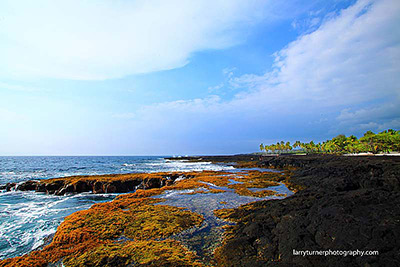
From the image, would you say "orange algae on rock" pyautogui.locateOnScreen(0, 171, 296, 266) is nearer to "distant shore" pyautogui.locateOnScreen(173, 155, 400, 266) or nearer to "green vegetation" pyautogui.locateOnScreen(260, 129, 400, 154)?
"distant shore" pyautogui.locateOnScreen(173, 155, 400, 266)

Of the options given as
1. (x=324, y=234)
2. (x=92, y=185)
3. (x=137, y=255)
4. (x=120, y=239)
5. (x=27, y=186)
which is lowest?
(x=27, y=186)

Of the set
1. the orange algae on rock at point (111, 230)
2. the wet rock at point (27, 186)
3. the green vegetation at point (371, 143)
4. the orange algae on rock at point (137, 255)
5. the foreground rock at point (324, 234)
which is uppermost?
the green vegetation at point (371, 143)

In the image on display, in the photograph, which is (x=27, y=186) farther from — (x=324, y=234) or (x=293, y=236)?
(x=324, y=234)

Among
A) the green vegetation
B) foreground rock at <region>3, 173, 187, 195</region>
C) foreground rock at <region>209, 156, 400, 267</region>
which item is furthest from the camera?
the green vegetation

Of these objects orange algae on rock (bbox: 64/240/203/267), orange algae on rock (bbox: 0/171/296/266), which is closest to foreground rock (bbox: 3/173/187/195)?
orange algae on rock (bbox: 0/171/296/266)

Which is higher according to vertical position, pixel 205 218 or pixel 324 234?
pixel 324 234

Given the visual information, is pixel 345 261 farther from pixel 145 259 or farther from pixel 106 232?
pixel 106 232

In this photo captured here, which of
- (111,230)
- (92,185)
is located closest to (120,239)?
(111,230)

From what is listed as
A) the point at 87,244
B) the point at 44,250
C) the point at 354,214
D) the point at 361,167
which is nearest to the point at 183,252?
the point at 87,244

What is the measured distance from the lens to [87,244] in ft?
30.2

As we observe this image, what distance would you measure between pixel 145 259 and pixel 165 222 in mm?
4371

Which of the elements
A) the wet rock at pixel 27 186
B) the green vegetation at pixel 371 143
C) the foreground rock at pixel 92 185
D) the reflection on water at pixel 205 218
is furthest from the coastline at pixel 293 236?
the green vegetation at pixel 371 143

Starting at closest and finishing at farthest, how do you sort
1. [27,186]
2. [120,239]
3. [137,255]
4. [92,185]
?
[137,255]
[120,239]
[92,185]
[27,186]

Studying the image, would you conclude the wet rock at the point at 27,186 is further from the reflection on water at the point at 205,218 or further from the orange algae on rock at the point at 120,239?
the reflection on water at the point at 205,218
